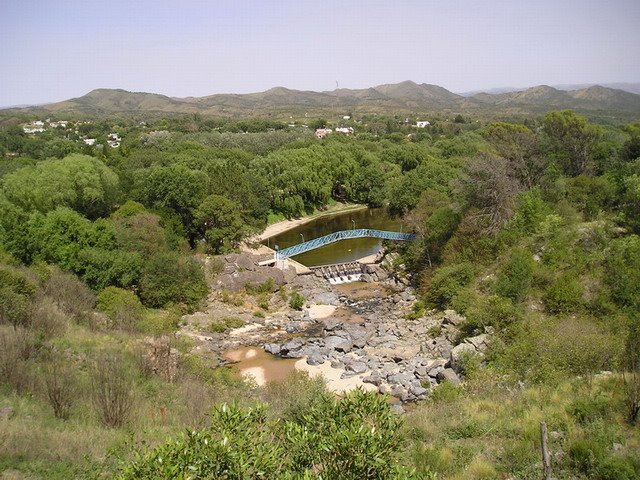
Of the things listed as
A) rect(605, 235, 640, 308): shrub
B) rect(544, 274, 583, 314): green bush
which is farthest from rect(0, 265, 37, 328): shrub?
rect(605, 235, 640, 308): shrub

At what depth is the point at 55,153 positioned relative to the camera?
187ft

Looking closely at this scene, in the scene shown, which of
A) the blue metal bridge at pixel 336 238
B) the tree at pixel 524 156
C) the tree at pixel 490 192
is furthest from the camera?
the blue metal bridge at pixel 336 238

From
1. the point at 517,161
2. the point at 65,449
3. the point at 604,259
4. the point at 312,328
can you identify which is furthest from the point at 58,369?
the point at 517,161

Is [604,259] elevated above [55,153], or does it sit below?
below

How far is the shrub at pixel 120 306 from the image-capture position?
21.3 metres

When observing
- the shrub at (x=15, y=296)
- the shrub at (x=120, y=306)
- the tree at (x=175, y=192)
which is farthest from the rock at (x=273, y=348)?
the tree at (x=175, y=192)

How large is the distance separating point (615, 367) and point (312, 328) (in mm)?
16691

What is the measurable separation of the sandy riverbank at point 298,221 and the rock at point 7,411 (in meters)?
33.0

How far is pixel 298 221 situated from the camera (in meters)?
54.4

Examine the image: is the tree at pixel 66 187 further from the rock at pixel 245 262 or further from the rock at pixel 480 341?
the rock at pixel 480 341

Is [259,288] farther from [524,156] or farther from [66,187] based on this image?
[524,156]

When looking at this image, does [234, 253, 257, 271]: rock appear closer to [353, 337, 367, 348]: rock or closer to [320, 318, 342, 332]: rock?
[320, 318, 342, 332]: rock

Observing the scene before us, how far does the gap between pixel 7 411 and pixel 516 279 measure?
70.4 feet

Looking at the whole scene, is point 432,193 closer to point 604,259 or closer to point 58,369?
point 604,259
